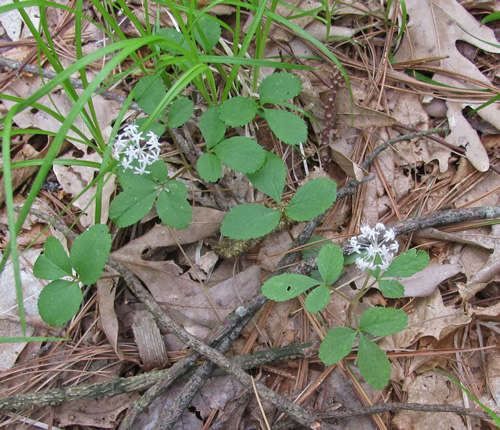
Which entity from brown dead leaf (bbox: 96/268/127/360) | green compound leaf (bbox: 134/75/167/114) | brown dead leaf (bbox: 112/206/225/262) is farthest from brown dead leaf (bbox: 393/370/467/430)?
green compound leaf (bbox: 134/75/167/114)

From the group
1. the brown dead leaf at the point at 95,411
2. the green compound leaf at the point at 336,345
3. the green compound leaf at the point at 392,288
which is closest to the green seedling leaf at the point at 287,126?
the green compound leaf at the point at 392,288

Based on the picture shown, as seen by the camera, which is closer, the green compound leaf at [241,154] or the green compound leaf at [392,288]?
the green compound leaf at [392,288]

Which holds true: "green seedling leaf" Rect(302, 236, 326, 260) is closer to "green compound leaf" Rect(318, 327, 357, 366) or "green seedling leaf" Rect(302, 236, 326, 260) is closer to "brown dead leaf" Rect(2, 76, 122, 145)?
"green compound leaf" Rect(318, 327, 357, 366)

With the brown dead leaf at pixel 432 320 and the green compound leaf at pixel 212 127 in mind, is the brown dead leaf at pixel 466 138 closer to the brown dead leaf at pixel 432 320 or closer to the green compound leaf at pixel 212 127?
the brown dead leaf at pixel 432 320

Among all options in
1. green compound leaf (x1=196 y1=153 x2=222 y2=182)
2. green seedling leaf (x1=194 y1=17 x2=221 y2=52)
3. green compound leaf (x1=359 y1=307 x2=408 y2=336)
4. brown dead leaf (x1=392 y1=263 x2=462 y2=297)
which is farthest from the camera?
green seedling leaf (x1=194 y1=17 x2=221 y2=52)

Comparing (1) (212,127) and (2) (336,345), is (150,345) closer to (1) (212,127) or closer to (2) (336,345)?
(2) (336,345)

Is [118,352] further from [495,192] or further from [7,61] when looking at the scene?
[495,192]


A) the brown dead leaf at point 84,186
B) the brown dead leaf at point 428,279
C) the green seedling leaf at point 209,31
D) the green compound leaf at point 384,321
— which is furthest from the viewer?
the brown dead leaf at point 84,186

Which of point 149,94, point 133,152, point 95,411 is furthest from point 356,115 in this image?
point 95,411
